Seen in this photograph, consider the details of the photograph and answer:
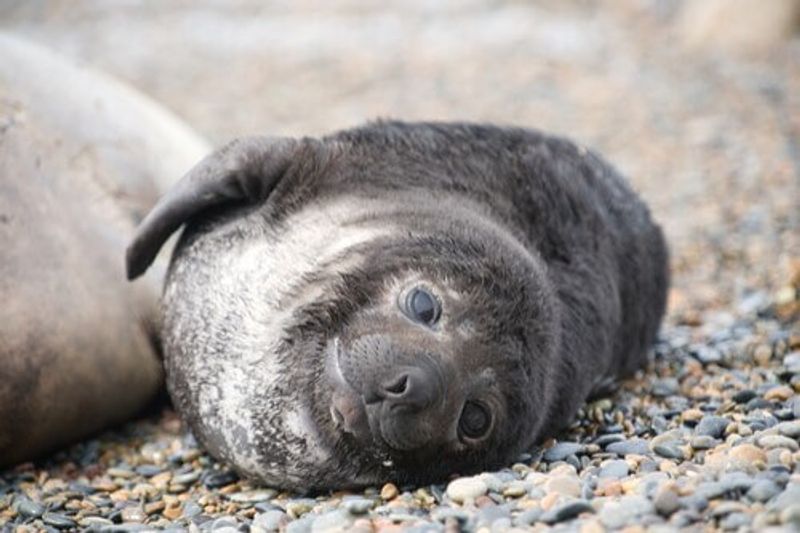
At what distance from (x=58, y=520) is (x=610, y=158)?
23.0 ft

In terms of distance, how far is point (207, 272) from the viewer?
4.30m

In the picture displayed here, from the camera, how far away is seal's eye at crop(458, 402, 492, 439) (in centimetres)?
350

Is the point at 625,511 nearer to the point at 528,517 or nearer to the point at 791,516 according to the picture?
the point at 528,517

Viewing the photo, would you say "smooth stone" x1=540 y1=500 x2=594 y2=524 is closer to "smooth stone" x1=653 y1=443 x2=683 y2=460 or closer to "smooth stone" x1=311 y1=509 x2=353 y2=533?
"smooth stone" x1=311 y1=509 x2=353 y2=533

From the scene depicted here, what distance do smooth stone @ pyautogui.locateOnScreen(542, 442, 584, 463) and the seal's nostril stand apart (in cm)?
77

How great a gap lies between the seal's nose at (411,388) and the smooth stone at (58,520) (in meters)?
1.20

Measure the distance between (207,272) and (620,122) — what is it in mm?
7411

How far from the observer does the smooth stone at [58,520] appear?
3786mm

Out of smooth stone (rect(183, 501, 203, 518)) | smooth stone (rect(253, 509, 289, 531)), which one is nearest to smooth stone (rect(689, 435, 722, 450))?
smooth stone (rect(253, 509, 289, 531))

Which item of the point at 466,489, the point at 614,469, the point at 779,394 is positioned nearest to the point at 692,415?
the point at 779,394

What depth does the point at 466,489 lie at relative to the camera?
3.45 m

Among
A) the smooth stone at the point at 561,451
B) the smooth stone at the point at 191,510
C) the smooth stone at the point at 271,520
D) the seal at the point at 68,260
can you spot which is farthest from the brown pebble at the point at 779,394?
the seal at the point at 68,260

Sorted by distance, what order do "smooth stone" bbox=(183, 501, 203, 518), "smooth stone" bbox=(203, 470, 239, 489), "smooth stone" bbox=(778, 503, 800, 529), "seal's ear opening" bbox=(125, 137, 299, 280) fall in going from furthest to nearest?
"seal's ear opening" bbox=(125, 137, 299, 280) < "smooth stone" bbox=(203, 470, 239, 489) < "smooth stone" bbox=(183, 501, 203, 518) < "smooth stone" bbox=(778, 503, 800, 529)

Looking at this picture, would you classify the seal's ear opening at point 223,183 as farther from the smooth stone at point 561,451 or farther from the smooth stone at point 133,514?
the smooth stone at point 561,451
